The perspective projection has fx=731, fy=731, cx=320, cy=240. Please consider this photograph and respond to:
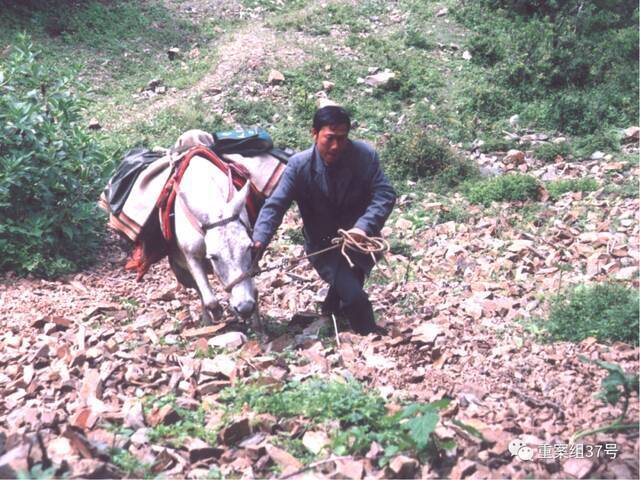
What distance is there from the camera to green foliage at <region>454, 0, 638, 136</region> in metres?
10.9

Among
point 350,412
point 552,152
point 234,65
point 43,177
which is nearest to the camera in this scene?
point 350,412

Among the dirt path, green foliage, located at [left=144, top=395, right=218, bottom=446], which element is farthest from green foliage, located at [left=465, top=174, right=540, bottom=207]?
green foliage, located at [left=144, top=395, right=218, bottom=446]

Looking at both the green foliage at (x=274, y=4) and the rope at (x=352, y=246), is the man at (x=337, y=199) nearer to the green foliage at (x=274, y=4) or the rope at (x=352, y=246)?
the rope at (x=352, y=246)

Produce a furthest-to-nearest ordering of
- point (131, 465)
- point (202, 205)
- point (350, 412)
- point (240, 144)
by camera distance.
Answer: point (240, 144) → point (202, 205) → point (350, 412) → point (131, 465)

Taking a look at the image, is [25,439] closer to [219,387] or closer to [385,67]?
[219,387]

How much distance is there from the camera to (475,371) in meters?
4.37

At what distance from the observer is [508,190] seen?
8578 millimetres

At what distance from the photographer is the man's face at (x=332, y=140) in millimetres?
4625

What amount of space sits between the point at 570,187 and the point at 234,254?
5.13m

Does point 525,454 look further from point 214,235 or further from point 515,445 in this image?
point 214,235

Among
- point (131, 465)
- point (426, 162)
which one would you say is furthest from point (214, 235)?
point (426, 162)

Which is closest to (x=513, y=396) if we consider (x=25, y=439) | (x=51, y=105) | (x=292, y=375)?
(x=292, y=375)

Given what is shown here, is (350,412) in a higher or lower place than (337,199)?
lower

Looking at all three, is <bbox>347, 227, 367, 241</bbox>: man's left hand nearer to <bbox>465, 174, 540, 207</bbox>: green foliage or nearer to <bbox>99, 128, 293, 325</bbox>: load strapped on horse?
<bbox>99, 128, 293, 325</bbox>: load strapped on horse
